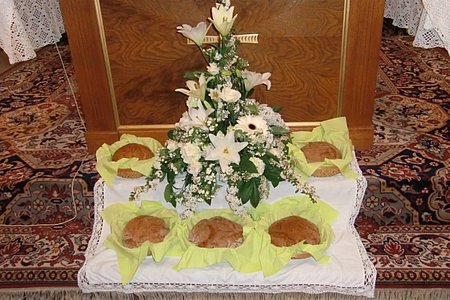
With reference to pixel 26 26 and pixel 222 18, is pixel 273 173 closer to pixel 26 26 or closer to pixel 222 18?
pixel 222 18

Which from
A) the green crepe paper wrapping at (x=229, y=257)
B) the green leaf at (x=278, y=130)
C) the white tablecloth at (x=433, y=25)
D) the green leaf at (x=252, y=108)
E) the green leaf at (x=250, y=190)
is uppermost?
the white tablecloth at (x=433, y=25)

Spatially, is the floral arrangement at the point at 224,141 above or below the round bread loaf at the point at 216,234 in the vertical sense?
above

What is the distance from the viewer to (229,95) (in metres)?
1.24

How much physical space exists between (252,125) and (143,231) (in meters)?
0.39

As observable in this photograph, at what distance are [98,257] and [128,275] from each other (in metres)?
0.12

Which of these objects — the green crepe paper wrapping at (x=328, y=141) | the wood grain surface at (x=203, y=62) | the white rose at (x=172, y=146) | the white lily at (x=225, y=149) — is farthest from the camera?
the wood grain surface at (x=203, y=62)

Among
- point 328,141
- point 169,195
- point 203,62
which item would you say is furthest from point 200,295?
point 203,62

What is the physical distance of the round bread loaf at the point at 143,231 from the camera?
1.33 m

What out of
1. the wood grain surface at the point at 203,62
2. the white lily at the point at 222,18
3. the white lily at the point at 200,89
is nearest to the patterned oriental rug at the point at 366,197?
the wood grain surface at the point at 203,62

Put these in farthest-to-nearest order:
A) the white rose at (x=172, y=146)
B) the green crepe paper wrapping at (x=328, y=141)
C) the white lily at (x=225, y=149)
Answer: the green crepe paper wrapping at (x=328, y=141), the white rose at (x=172, y=146), the white lily at (x=225, y=149)

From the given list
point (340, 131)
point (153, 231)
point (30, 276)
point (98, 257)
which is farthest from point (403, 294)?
point (30, 276)

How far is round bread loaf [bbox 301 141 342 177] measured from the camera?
1487 mm

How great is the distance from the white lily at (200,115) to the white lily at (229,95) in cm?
6

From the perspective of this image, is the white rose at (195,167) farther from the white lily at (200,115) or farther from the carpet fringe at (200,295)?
the carpet fringe at (200,295)
